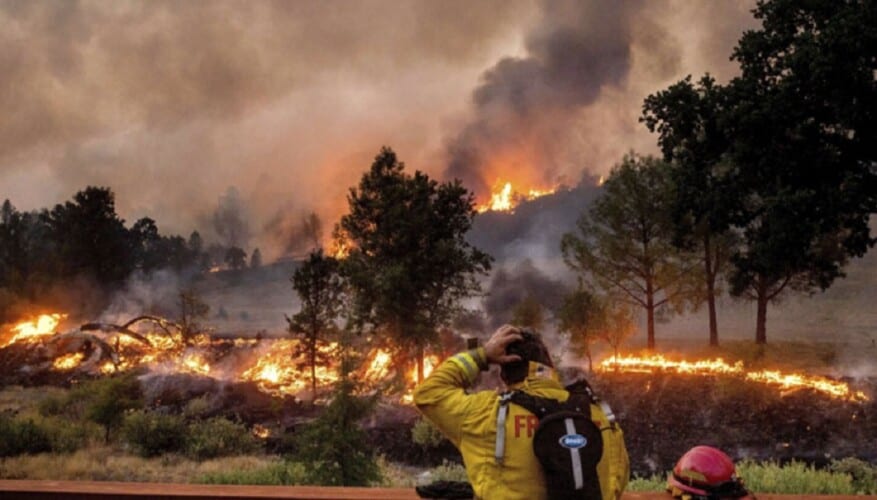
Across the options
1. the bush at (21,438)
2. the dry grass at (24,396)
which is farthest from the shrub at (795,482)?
the dry grass at (24,396)

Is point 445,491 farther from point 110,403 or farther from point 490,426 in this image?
point 110,403

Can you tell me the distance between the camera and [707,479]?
342cm

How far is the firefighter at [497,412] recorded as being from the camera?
2740 millimetres

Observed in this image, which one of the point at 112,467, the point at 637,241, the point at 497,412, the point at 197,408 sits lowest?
the point at 197,408

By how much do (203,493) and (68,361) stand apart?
134ft

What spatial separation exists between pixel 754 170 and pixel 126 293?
2431 inches

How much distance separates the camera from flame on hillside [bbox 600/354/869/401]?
24.8 metres

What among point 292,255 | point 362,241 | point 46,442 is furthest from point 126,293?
point 292,255

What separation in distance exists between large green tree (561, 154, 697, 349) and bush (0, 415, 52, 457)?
26.0 metres

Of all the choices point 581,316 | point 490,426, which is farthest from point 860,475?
point 581,316

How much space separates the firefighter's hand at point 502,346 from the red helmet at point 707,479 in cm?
133

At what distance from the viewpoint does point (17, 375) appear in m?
36.2

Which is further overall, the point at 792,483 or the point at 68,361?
the point at 68,361

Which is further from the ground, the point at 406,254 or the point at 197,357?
the point at 406,254
